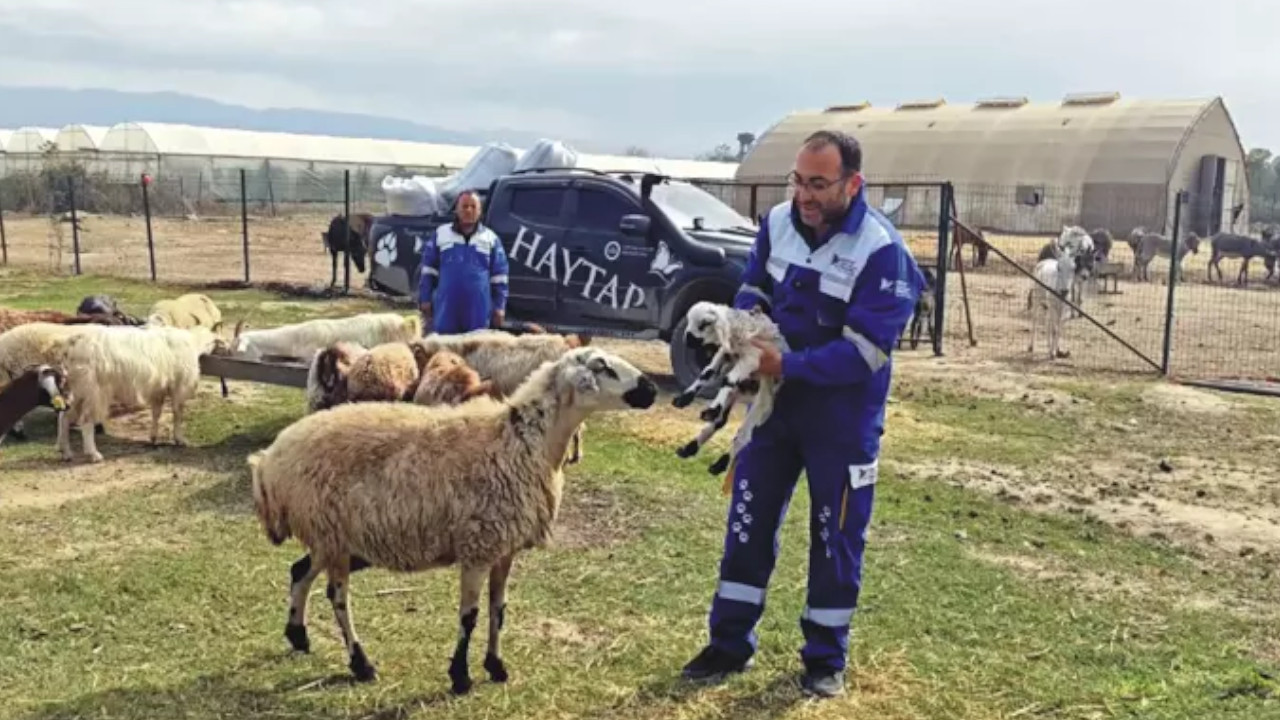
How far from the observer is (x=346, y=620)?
16.2 feet

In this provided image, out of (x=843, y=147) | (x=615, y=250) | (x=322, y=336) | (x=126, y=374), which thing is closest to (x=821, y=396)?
(x=843, y=147)

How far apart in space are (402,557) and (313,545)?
0.39 metres

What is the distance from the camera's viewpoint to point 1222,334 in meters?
18.9

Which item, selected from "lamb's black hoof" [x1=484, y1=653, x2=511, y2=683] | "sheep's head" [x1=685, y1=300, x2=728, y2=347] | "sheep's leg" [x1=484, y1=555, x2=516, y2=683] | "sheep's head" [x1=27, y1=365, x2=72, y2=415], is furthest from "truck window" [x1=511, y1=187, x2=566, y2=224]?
"sheep's head" [x1=685, y1=300, x2=728, y2=347]

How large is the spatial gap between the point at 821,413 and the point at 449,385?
11.3 ft

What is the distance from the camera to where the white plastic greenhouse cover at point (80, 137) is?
5222 cm

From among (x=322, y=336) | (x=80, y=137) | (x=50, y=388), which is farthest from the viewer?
(x=80, y=137)

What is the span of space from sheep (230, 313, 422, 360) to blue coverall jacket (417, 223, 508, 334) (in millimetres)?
770

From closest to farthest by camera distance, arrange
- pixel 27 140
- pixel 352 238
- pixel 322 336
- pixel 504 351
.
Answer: pixel 504 351 → pixel 322 336 → pixel 352 238 → pixel 27 140

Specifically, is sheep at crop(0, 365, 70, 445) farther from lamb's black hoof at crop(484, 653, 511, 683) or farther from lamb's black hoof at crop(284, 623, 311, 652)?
lamb's black hoof at crop(484, 653, 511, 683)

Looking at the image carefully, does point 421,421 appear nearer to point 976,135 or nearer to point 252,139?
point 976,135

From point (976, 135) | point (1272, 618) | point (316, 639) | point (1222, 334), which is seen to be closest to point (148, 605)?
point (316, 639)

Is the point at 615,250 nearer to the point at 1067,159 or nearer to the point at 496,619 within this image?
the point at 496,619

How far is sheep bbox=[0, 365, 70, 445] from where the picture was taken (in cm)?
779
